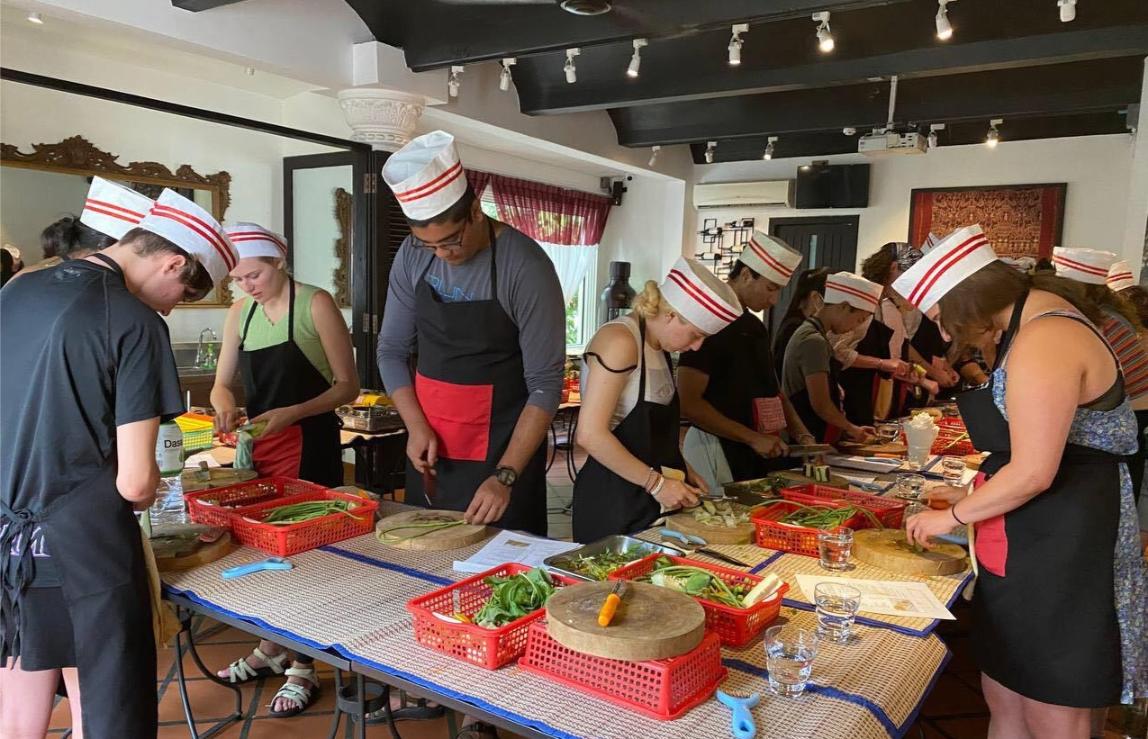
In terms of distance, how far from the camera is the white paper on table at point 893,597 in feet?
6.05

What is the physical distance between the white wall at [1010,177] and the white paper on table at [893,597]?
672 cm

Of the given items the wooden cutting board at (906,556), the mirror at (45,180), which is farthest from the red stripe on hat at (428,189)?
the mirror at (45,180)

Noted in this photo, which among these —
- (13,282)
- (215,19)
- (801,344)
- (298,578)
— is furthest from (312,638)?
(215,19)

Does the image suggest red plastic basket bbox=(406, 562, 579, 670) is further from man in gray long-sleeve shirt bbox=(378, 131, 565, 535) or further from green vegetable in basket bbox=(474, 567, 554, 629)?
man in gray long-sleeve shirt bbox=(378, 131, 565, 535)

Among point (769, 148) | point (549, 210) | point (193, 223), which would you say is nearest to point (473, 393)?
point (193, 223)

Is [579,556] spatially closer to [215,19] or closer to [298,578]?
[298,578]

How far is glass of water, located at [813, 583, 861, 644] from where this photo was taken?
1684mm

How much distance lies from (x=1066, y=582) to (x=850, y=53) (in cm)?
385

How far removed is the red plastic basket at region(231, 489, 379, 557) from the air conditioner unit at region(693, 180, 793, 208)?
7310 millimetres

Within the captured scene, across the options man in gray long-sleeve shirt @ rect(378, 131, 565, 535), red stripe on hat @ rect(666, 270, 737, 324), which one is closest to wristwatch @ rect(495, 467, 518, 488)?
man in gray long-sleeve shirt @ rect(378, 131, 565, 535)

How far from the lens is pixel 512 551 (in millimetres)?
2123

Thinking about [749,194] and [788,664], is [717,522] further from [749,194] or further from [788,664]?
[749,194]

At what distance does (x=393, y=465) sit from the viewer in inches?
197

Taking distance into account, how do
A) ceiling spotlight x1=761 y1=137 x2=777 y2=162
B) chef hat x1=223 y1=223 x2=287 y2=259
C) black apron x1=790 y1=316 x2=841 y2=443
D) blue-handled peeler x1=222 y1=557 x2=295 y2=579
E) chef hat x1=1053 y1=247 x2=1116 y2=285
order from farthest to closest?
ceiling spotlight x1=761 y1=137 x2=777 y2=162
black apron x1=790 y1=316 x2=841 y2=443
chef hat x1=1053 y1=247 x2=1116 y2=285
chef hat x1=223 y1=223 x2=287 y2=259
blue-handled peeler x1=222 y1=557 x2=295 y2=579
